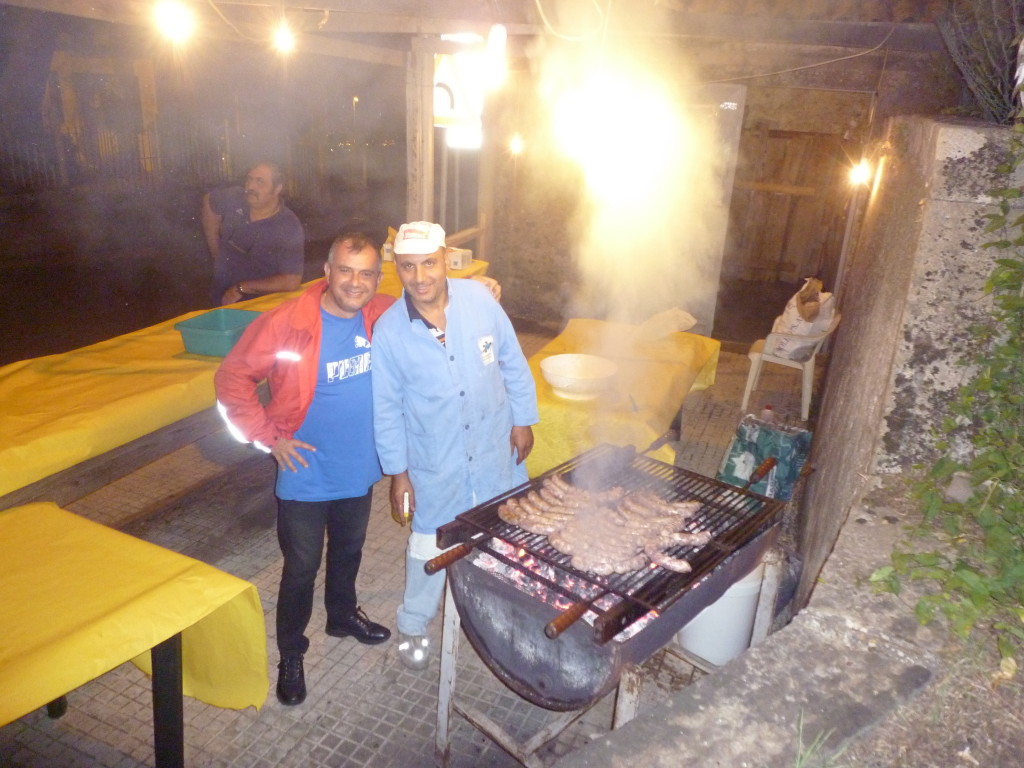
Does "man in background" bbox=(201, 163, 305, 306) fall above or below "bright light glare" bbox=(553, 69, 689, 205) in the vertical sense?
below

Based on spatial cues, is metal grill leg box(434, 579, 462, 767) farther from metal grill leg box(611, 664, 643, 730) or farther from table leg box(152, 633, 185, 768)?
table leg box(152, 633, 185, 768)

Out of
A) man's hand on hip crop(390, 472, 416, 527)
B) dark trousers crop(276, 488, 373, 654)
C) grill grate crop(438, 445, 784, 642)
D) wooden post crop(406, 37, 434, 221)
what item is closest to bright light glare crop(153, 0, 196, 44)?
wooden post crop(406, 37, 434, 221)

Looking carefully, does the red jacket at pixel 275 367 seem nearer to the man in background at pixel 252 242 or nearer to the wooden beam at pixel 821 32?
the man in background at pixel 252 242

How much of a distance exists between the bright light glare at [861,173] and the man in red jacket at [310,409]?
7.43m

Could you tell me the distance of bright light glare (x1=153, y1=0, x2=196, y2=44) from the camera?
525 centimetres

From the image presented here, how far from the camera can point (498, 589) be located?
2.96m

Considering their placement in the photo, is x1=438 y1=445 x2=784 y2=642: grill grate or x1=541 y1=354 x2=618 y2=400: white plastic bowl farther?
x1=541 y1=354 x2=618 y2=400: white plastic bowl

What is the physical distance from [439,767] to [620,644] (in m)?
1.59

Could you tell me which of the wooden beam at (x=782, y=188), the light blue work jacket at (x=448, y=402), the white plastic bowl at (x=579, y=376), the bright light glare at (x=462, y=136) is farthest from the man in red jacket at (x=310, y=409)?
the wooden beam at (x=782, y=188)

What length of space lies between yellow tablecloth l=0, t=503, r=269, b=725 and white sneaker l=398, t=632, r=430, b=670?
1.10 meters

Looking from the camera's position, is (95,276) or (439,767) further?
(95,276)

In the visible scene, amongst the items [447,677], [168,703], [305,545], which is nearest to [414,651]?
[447,677]

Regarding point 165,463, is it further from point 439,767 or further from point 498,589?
point 498,589

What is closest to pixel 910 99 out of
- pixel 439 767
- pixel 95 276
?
pixel 439 767
